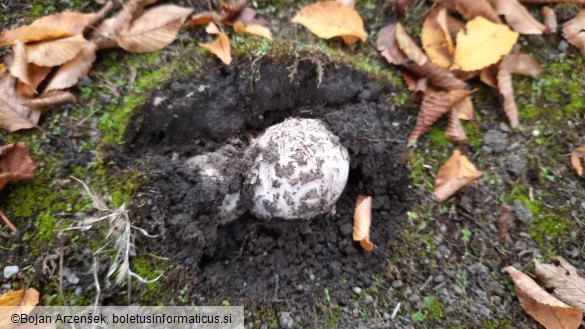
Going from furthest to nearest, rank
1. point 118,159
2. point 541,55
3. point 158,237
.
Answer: point 541,55 < point 118,159 < point 158,237

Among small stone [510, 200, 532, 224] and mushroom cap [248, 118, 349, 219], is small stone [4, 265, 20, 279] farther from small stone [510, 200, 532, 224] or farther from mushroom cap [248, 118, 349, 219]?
small stone [510, 200, 532, 224]

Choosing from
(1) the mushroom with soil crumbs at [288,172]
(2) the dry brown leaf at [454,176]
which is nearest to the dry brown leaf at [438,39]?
(2) the dry brown leaf at [454,176]

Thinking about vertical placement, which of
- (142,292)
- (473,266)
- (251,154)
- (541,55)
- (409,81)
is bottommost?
(142,292)

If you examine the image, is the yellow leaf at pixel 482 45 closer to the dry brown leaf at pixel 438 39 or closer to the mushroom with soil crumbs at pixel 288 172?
the dry brown leaf at pixel 438 39

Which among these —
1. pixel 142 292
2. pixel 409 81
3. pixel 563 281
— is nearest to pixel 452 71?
pixel 409 81

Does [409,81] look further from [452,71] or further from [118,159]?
[118,159]

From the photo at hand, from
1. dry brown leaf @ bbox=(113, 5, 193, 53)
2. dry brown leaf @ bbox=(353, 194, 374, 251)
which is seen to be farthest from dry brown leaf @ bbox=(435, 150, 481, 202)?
dry brown leaf @ bbox=(113, 5, 193, 53)
